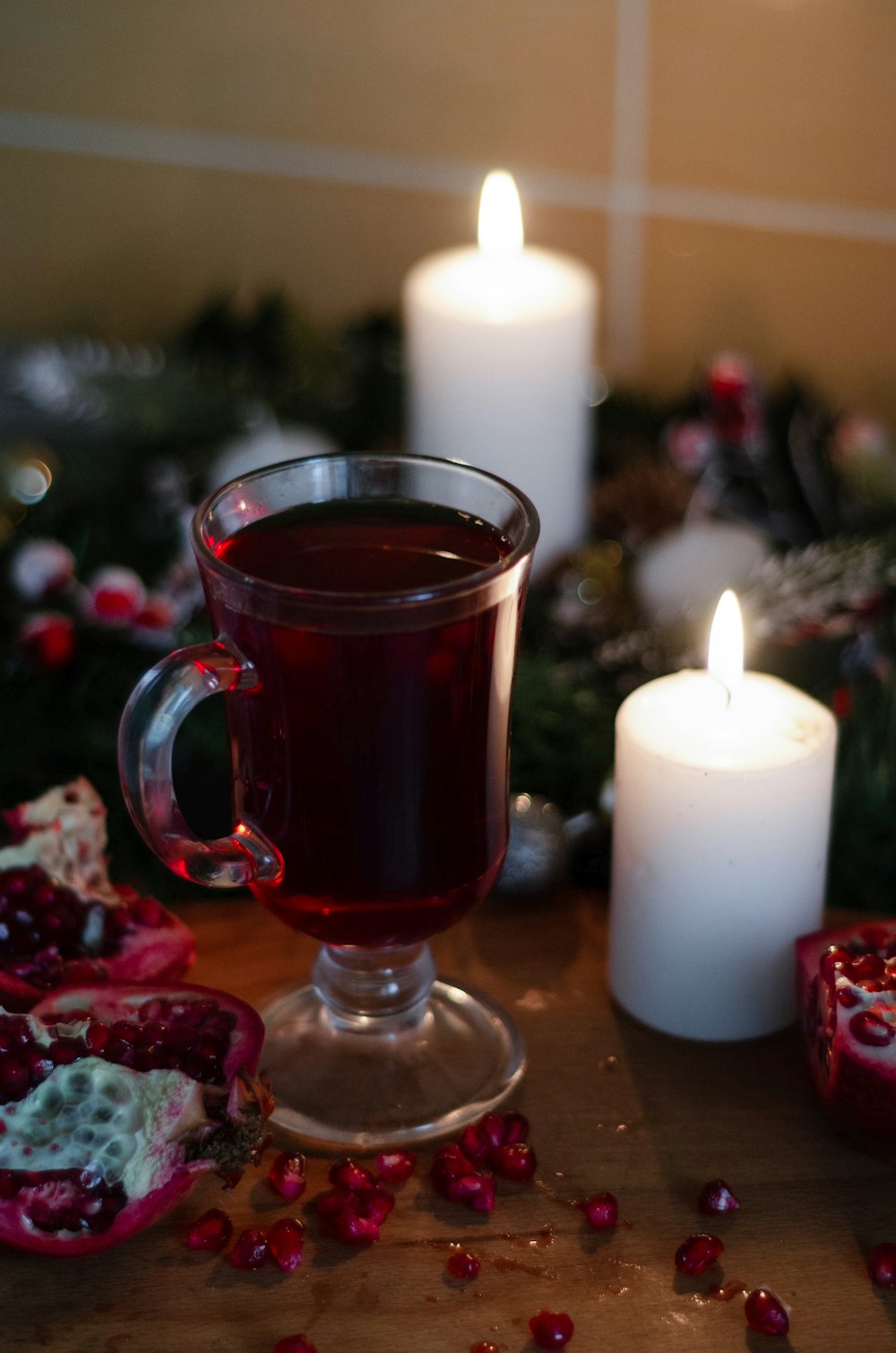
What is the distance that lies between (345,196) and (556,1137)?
3.63 ft

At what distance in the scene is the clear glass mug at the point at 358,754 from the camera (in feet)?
2.60

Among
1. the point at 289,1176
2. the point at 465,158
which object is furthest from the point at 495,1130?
the point at 465,158

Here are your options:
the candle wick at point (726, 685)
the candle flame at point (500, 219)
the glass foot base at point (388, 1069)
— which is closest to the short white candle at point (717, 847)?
the candle wick at point (726, 685)

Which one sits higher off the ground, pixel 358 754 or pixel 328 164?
pixel 328 164

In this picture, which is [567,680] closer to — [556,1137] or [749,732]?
[749,732]

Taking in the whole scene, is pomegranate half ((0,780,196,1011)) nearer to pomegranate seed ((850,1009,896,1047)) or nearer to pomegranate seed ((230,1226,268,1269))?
pomegranate seed ((230,1226,268,1269))

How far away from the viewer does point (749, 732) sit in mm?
936

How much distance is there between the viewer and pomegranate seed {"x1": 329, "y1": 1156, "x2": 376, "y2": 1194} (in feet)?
2.78

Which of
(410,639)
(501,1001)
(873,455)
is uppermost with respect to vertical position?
(410,639)

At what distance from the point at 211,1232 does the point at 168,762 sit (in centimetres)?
26

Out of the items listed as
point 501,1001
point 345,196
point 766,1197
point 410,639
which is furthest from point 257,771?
point 345,196

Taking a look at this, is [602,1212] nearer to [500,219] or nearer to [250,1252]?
[250,1252]

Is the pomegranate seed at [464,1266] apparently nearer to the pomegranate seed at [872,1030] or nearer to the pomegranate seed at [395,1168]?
the pomegranate seed at [395,1168]

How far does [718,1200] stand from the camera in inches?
32.7
